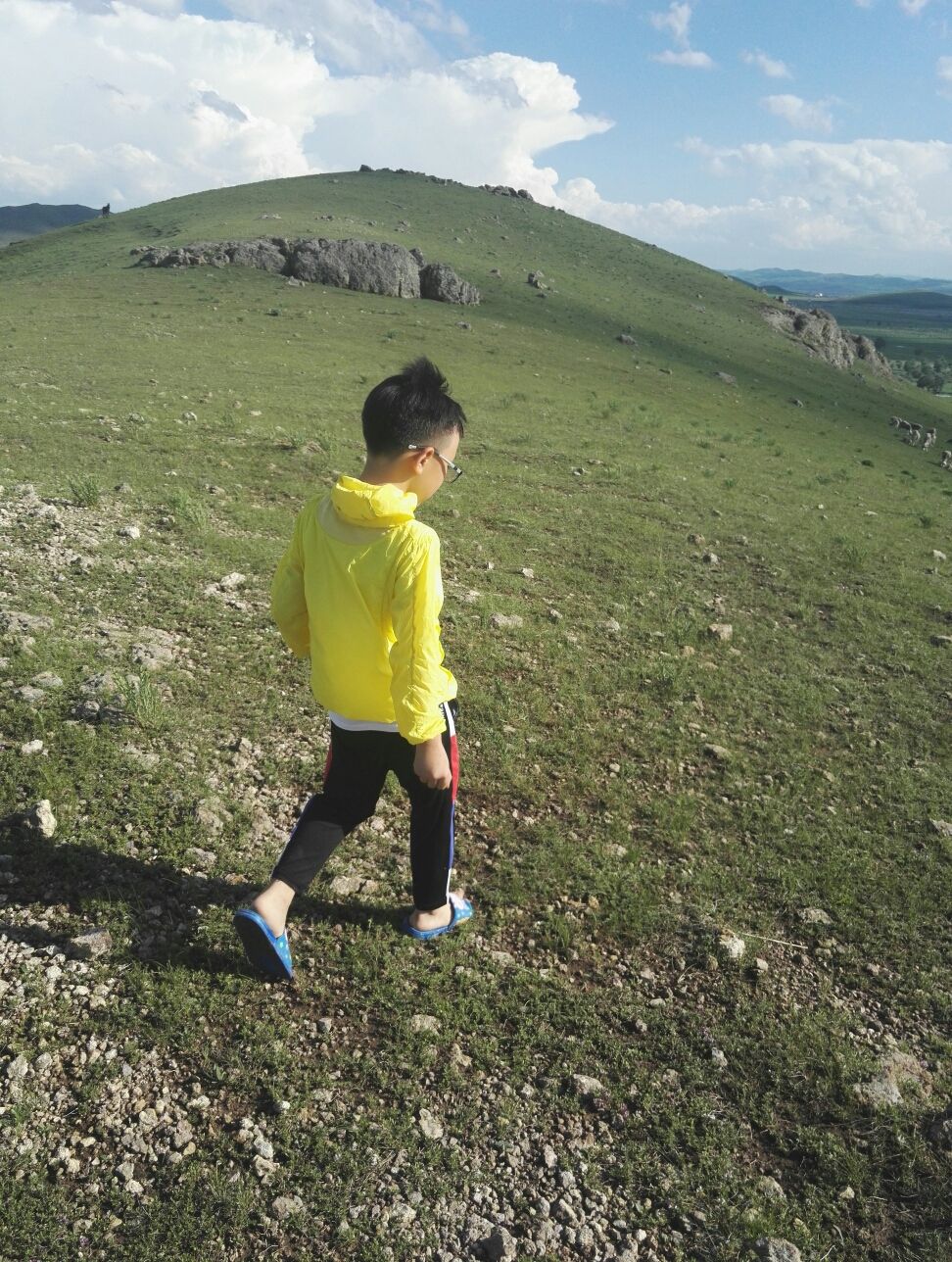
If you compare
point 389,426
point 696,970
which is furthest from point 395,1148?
point 389,426

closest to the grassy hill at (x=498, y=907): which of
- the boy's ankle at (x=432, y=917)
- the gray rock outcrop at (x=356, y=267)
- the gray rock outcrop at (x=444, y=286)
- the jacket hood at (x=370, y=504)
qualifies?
the boy's ankle at (x=432, y=917)

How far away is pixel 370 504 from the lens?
10.1 ft

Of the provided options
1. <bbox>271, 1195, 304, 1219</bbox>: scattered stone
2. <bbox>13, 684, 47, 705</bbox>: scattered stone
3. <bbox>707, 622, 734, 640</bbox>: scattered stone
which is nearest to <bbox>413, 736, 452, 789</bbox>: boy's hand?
<bbox>271, 1195, 304, 1219</bbox>: scattered stone

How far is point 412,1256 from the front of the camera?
8.37ft

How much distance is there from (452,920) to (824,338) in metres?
82.7

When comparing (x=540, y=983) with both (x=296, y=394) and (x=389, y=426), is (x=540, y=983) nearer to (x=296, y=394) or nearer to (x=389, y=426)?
(x=389, y=426)

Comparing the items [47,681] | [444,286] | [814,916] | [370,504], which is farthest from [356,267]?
[814,916]

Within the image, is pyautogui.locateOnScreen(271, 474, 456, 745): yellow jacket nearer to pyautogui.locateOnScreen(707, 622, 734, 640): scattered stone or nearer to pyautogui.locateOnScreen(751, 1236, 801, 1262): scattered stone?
pyautogui.locateOnScreen(751, 1236, 801, 1262): scattered stone

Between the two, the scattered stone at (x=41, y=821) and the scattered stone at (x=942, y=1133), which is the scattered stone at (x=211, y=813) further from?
the scattered stone at (x=942, y=1133)

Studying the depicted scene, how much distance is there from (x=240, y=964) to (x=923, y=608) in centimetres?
988

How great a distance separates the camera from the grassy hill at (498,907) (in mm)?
2781

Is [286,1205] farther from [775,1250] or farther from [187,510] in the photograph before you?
[187,510]

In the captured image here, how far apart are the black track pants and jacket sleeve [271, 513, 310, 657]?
1.71ft

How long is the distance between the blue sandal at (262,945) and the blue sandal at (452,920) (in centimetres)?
66
